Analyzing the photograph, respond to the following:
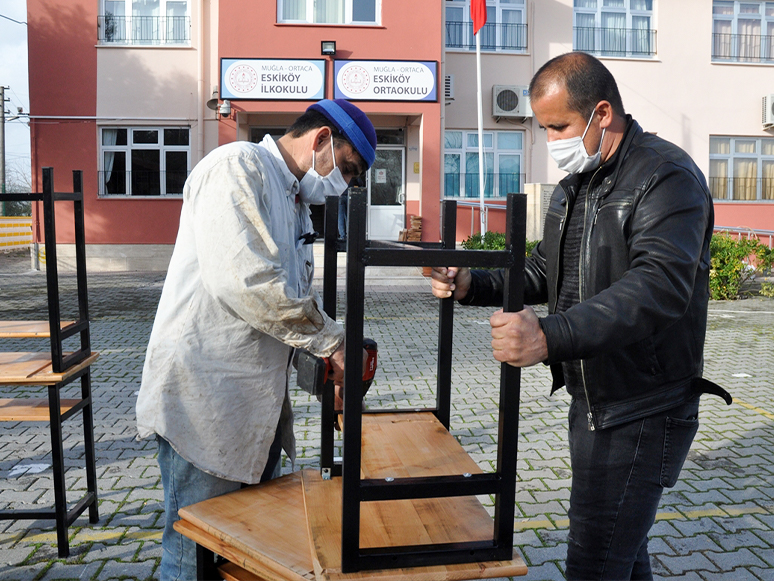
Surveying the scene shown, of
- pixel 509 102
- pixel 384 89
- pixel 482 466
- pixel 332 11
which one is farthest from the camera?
pixel 509 102

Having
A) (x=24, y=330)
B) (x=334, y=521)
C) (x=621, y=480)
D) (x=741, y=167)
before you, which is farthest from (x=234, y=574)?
(x=741, y=167)

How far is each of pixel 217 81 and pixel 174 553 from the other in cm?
1592

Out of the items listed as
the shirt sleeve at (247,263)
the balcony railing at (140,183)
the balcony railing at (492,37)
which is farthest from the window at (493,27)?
the shirt sleeve at (247,263)

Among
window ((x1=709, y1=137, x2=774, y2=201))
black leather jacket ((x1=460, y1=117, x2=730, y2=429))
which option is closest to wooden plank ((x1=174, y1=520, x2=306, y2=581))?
black leather jacket ((x1=460, y1=117, x2=730, y2=429))

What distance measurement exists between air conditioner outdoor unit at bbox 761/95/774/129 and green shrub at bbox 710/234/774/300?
7.50m

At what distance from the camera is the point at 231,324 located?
91.7 inches

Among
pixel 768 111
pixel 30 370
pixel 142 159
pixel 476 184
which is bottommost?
pixel 30 370

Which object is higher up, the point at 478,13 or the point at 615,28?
the point at 615,28

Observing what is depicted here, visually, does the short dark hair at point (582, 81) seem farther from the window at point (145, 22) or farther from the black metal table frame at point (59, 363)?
the window at point (145, 22)

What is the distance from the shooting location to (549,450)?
5.33 meters

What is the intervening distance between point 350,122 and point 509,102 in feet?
56.3

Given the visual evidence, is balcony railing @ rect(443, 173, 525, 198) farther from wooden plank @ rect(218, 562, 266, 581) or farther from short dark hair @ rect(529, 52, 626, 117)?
wooden plank @ rect(218, 562, 266, 581)

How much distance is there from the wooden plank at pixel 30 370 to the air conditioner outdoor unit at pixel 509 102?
16.3m

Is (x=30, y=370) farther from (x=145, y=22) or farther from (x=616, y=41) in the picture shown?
(x=616, y=41)
